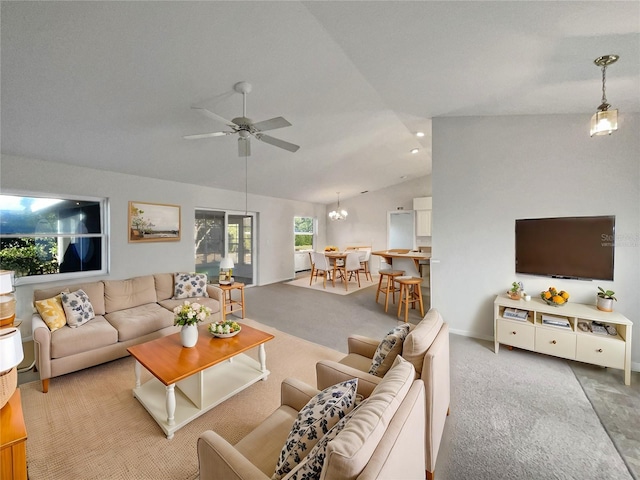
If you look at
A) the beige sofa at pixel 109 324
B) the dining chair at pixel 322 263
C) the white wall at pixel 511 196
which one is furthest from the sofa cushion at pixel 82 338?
the dining chair at pixel 322 263

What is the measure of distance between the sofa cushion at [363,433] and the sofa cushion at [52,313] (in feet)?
10.5

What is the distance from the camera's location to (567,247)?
2.91 m

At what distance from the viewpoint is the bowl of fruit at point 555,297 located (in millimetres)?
2775

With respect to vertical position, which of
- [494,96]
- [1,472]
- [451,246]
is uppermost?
[494,96]

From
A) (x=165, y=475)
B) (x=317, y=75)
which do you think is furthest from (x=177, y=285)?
(x=317, y=75)

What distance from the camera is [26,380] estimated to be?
8.07ft

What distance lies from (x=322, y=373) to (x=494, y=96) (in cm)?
317

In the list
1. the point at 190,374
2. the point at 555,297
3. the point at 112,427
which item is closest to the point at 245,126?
the point at 190,374

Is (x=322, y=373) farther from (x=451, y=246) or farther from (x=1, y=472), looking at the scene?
(x=451, y=246)

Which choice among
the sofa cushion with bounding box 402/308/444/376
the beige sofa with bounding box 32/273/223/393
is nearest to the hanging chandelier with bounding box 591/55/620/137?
the sofa cushion with bounding box 402/308/444/376

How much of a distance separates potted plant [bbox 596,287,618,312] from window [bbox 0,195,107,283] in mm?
6286

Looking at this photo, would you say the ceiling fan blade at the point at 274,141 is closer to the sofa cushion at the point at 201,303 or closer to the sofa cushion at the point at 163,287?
the sofa cushion at the point at 201,303

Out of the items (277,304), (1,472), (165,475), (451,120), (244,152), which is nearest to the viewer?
(1,472)

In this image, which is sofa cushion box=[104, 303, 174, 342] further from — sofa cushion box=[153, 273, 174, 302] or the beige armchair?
the beige armchair
